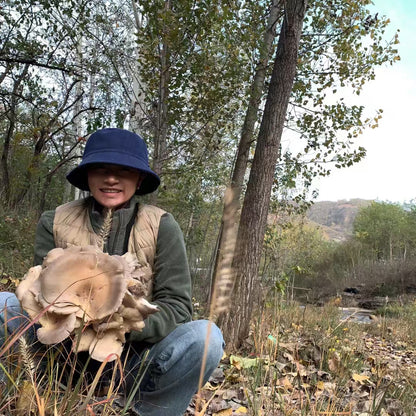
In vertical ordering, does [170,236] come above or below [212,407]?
above

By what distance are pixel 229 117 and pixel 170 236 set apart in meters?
5.00

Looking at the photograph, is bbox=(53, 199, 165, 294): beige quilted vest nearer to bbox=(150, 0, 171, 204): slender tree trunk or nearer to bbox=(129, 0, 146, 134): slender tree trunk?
bbox=(150, 0, 171, 204): slender tree trunk

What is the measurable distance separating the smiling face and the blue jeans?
0.60 m

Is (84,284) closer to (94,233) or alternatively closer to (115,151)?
(94,233)

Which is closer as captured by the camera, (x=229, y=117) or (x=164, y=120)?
(x=164, y=120)

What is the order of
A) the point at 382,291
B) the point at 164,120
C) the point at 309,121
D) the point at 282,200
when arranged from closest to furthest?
the point at 164,120 < the point at 309,121 < the point at 282,200 < the point at 382,291

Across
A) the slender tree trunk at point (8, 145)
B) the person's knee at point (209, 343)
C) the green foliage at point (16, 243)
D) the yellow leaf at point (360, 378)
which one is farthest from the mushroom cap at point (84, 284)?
the slender tree trunk at point (8, 145)

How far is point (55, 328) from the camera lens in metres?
1.20

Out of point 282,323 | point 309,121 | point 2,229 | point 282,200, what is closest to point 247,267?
point 282,323

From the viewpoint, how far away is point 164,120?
208 inches

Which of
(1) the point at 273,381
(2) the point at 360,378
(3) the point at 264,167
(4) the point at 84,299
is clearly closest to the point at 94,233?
(4) the point at 84,299

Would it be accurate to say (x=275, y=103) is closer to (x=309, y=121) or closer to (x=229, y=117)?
(x=229, y=117)

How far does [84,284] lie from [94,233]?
26.5 inches

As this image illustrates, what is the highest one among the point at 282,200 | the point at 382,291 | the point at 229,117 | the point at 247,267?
the point at 229,117
